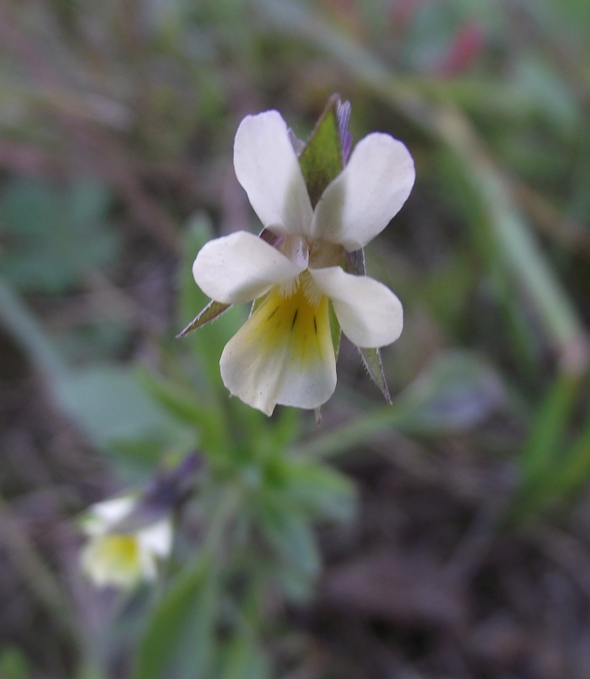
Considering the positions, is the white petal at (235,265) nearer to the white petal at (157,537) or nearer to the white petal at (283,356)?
the white petal at (283,356)

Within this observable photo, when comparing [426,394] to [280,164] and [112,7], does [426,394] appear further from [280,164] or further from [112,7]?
[112,7]

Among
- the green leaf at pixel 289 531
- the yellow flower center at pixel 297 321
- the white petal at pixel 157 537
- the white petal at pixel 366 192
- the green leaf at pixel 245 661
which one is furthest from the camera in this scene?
the green leaf at pixel 245 661

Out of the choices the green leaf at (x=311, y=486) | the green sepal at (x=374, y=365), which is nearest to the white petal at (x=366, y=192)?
the green sepal at (x=374, y=365)

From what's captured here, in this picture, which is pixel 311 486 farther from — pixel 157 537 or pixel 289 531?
pixel 157 537

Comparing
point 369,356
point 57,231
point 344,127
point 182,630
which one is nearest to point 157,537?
point 182,630

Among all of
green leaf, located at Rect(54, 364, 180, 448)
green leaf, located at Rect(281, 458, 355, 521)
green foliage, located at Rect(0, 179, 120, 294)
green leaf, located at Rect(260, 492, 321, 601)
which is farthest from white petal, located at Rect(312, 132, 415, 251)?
green foliage, located at Rect(0, 179, 120, 294)

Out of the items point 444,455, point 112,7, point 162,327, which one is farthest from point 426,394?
point 112,7

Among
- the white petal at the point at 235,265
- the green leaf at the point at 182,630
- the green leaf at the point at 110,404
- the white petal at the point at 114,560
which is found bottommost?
the green leaf at the point at 182,630
